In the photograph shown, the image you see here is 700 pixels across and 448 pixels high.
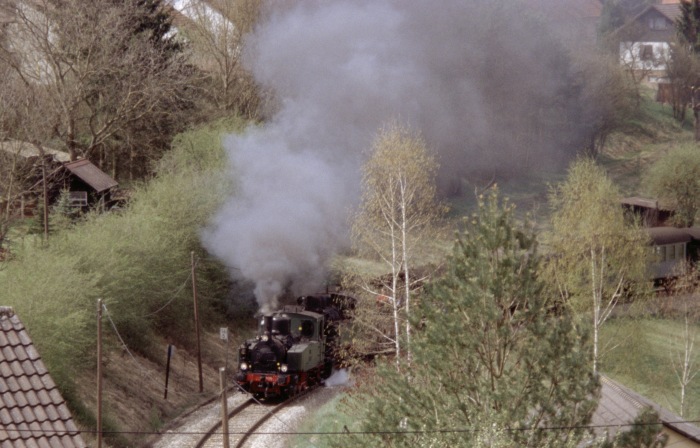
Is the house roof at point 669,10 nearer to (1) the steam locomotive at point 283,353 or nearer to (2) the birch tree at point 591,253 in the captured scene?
(2) the birch tree at point 591,253

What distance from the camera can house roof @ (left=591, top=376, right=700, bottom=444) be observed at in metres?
16.3

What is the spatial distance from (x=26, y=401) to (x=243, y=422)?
51.1 feet

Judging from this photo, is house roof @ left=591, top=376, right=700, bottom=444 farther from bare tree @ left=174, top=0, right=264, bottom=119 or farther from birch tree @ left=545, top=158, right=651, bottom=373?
bare tree @ left=174, top=0, right=264, bottom=119

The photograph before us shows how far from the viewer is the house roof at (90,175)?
36.3m

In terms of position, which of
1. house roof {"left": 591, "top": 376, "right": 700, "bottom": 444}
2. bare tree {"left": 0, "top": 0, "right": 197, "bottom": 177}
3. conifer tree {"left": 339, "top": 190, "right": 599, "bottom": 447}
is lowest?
house roof {"left": 591, "top": 376, "right": 700, "bottom": 444}

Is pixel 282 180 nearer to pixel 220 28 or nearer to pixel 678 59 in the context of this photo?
pixel 220 28

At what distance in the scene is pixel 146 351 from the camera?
28.8 metres

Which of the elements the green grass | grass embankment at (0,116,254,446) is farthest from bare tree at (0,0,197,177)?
the green grass

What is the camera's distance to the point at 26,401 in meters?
8.37

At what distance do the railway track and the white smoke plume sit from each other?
496 cm

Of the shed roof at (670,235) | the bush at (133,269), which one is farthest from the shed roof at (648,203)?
the bush at (133,269)

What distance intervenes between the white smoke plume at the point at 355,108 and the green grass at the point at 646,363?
11.1 metres

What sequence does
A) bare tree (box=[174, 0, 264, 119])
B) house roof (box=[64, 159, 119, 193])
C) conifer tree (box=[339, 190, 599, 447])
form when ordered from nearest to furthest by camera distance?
conifer tree (box=[339, 190, 599, 447]), house roof (box=[64, 159, 119, 193]), bare tree (box=[174, 0, 264, 119])

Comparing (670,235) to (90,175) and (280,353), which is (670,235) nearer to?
(280,353)
